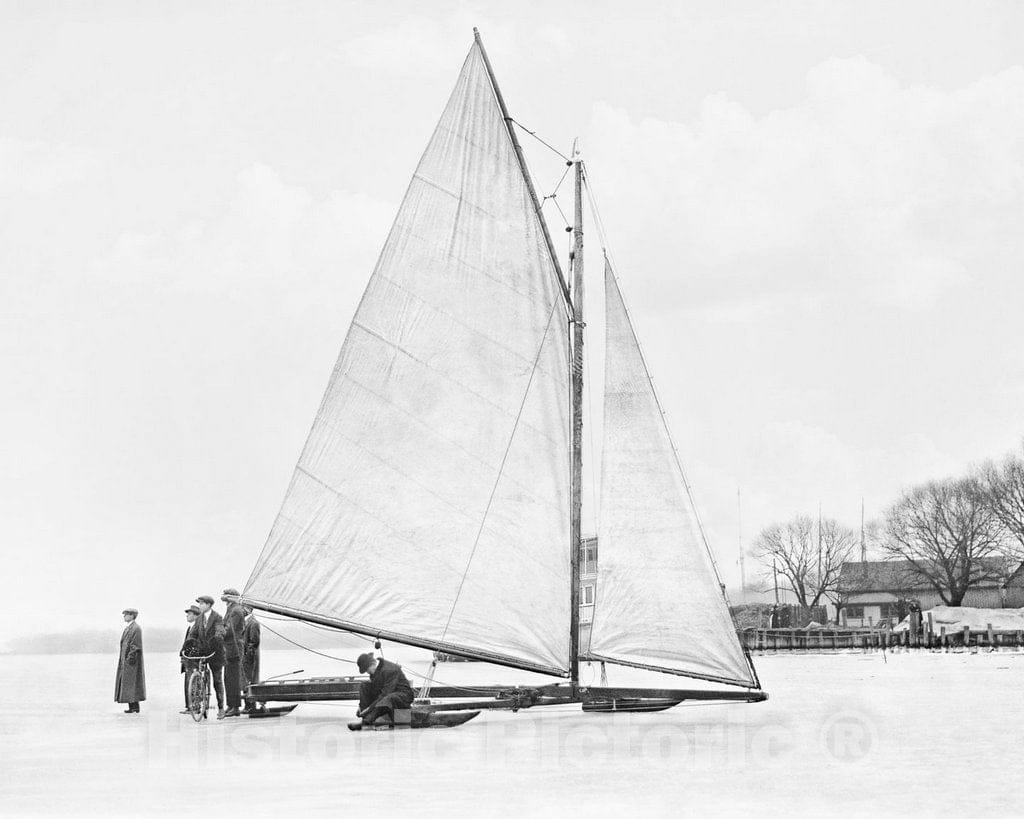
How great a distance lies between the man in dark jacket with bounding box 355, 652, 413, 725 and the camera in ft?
64.4

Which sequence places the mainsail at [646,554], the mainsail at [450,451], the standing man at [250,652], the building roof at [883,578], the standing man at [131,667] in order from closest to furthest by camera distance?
the mainsail at [646,554] → the mainsail at [450,451] → the standing man at [250,652] → the standing man at [131,667] → the building roof at [883,578]

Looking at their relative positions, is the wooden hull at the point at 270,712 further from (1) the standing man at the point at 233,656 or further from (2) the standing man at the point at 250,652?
(1) the standing man at the point at 233,656

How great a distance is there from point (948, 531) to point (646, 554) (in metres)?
94.5

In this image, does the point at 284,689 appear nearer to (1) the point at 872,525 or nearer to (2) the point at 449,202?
(2) the point at 449,202

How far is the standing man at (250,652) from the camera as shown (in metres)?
22.2

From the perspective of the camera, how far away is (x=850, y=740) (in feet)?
62.8

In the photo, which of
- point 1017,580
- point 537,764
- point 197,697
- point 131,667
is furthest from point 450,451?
point 1017,580

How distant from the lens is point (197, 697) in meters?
22.1

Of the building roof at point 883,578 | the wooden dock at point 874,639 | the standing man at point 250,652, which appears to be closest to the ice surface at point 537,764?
the standing man at point 250,652

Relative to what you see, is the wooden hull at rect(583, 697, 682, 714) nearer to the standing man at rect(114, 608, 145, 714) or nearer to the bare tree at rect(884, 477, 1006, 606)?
the standing man at rect(114, 608, 145, 714)

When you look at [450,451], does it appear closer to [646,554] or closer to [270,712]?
[646,554]

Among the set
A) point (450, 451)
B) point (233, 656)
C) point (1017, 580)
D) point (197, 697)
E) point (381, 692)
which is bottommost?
point (197, 697)

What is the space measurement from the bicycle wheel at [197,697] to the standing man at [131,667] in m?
2.37

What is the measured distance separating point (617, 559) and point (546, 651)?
186 cm
